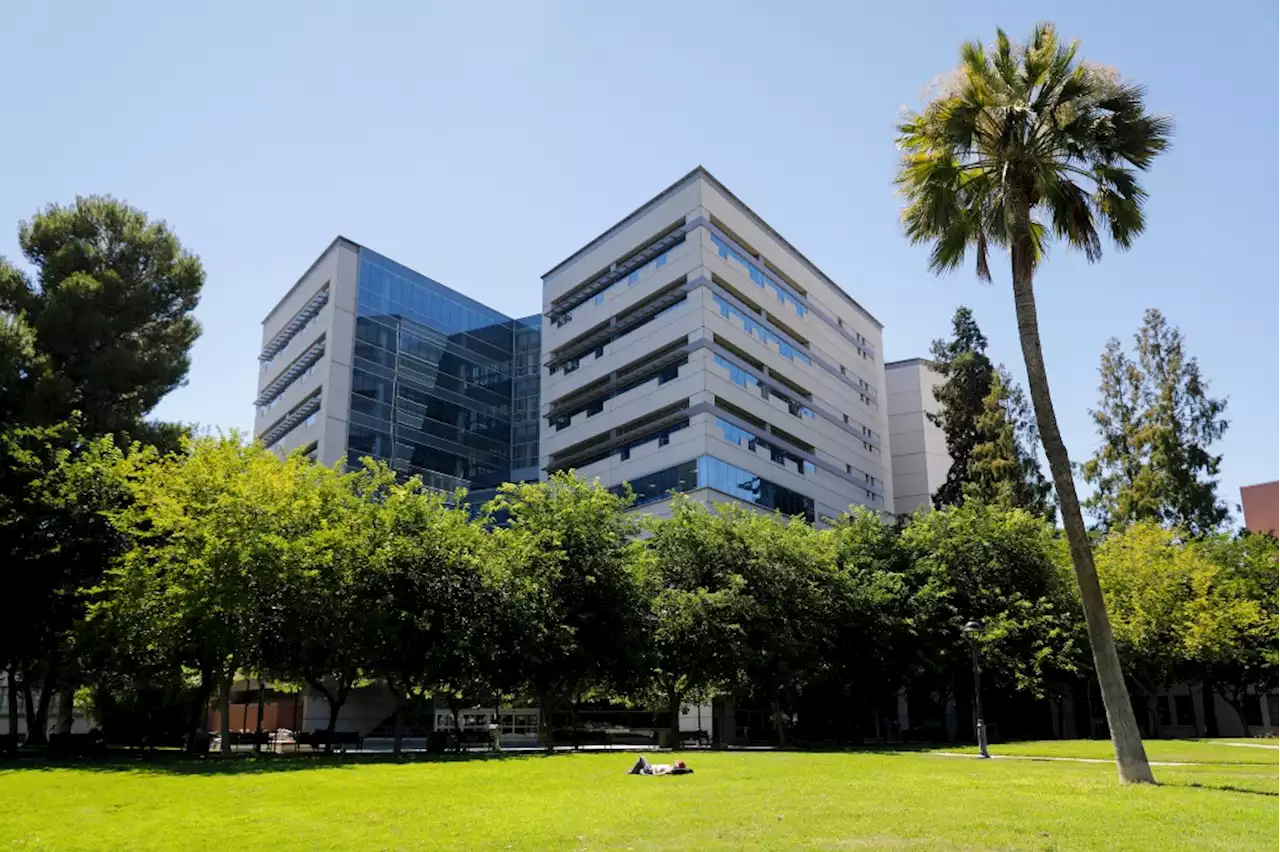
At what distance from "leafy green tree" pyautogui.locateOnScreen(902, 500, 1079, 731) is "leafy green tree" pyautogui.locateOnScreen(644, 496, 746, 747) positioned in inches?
361

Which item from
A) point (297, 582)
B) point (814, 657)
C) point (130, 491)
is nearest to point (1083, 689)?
point (814, 657)

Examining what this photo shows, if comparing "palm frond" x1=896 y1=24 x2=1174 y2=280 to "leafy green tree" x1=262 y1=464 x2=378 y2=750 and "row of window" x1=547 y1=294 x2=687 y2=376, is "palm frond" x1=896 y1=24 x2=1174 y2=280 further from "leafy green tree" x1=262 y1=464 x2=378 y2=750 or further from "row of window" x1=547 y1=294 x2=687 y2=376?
"row of window" x1=547 y1=294 x2=687 y2=376

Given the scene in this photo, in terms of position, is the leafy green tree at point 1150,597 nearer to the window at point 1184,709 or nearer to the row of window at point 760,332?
the window at point 1184,709

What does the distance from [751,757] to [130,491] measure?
777 inches

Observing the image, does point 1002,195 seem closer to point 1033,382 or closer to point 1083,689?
point 1033,382

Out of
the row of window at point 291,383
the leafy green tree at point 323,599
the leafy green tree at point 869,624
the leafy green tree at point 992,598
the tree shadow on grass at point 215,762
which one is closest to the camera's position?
the tree shadow on grass at point 215,762

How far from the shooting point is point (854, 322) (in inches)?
2938

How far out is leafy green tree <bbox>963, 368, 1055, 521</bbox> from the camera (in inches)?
2030

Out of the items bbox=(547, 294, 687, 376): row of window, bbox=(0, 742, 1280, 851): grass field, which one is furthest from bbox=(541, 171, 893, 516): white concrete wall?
bbox=(0, 742, 1280, 851): grass field

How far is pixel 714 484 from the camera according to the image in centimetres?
5234

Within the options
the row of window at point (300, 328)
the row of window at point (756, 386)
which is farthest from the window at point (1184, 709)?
the row of window at point (300, 328)

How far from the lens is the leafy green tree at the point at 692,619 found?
32719 millimetres

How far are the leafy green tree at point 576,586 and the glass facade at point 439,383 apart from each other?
3051cm

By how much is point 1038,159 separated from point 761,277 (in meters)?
43.8
